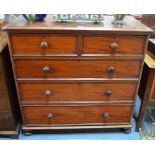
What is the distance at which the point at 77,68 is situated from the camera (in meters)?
1.24

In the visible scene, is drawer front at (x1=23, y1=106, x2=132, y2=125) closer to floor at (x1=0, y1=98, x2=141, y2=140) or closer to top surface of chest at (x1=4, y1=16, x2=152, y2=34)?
floor at (x1=0, y1=98, x2=141, y2=140)

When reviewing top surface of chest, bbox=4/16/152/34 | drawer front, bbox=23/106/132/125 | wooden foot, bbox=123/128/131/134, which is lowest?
wooden foot, bbox=123/128/131/134

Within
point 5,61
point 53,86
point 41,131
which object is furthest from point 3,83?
point 41,131

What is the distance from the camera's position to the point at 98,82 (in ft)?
4.27

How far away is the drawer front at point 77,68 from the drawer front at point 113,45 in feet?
0.24

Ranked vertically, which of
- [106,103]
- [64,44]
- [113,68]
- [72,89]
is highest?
[64,44]

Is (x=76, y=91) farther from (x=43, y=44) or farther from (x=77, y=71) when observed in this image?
(x=43, y=44)

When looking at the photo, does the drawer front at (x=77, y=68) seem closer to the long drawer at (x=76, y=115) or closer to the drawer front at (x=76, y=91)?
the drawer front at (x=76, y=91)

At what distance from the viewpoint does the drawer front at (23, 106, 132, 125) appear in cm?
143

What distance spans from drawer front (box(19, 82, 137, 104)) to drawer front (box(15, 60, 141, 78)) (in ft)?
0.22

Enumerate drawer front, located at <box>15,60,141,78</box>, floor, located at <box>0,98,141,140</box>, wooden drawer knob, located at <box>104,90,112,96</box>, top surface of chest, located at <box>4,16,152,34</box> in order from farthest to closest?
floor, located at <box>0,98,141,140</box>, wooden drawer knob, located at <box>104,90,112,96</box>, drawer front, located at <box>15,60,141,78</box>, top surface of chest, located at <box>4,16,152,34</box>

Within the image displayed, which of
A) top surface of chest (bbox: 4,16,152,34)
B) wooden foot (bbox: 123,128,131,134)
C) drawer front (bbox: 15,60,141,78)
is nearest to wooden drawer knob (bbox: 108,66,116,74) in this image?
drawer front (bbox: 15,60,141,78)
